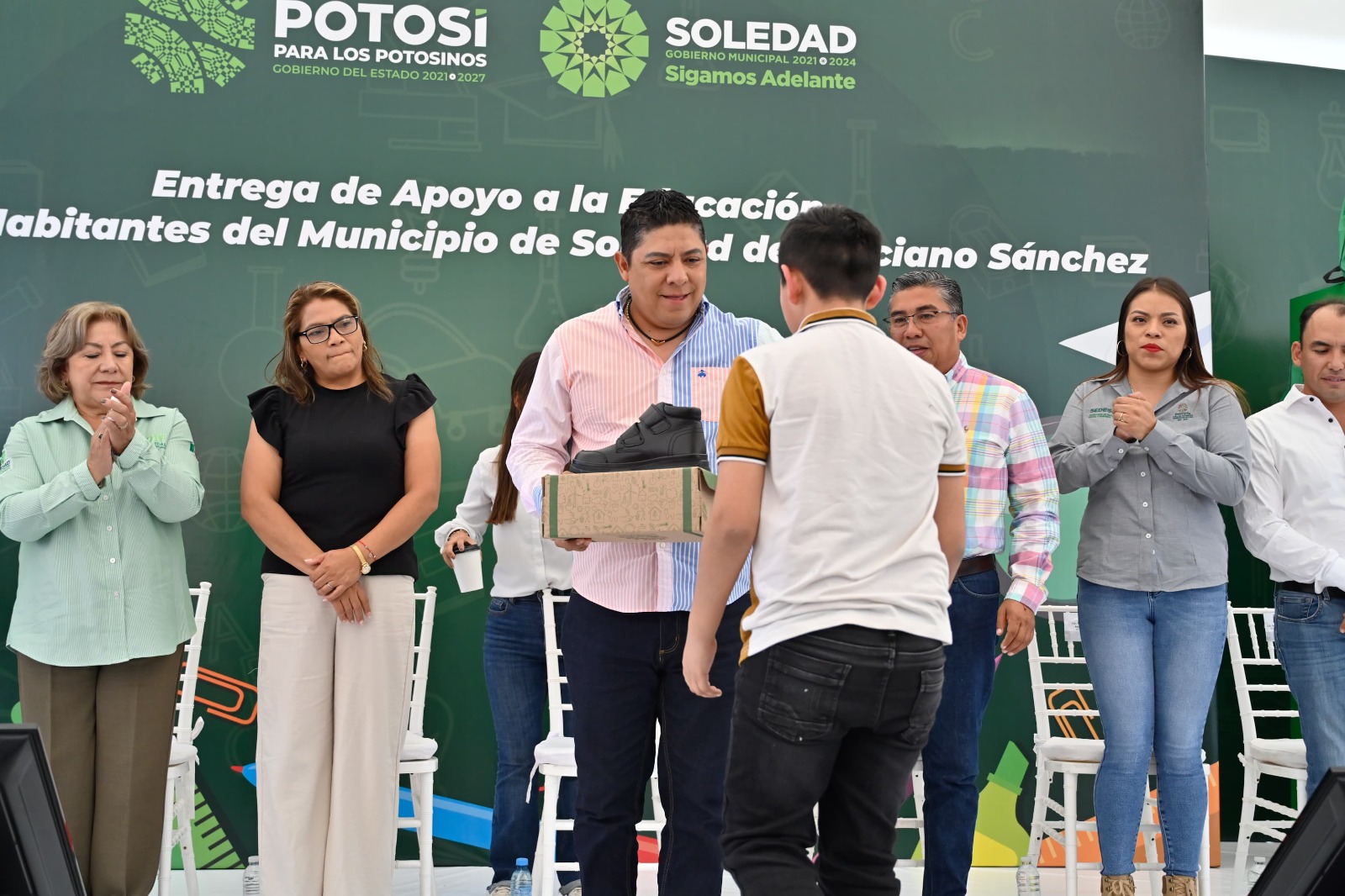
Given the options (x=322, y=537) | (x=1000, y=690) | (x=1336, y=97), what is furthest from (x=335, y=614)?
(x=1336, y=97)

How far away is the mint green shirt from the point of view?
3.02 m

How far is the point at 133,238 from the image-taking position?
402cm

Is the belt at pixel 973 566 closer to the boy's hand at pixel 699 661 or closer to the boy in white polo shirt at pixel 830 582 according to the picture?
the boy in white polo shirt at pixel 830 582

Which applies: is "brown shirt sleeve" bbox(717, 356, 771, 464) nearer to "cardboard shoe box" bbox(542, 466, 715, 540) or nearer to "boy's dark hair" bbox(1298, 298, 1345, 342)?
"cardboard shoe box" bbox(542, 466, 715, 540)

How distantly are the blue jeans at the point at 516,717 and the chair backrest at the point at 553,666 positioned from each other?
0.08 metres

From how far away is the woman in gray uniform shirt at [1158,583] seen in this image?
314 cm

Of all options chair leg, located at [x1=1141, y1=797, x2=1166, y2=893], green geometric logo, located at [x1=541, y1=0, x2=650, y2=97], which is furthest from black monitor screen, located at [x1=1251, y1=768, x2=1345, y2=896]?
green geometric logo, located at [x1=541, y1=0, x2=650, y2=97]

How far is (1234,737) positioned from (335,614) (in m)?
3.60

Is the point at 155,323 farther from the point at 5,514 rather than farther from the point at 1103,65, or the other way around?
the point at 1103,65

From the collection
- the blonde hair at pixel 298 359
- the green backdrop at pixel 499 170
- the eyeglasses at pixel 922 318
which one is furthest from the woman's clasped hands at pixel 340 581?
the eyeglasses at pixel 922 318

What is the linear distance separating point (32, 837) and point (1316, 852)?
1737mm

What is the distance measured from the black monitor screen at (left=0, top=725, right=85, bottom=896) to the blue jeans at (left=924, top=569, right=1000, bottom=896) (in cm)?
218

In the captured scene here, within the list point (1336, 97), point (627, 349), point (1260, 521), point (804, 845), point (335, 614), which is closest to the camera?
point (804, 845)

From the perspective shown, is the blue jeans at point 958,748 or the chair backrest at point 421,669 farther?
the chair backrest at point 421,669
